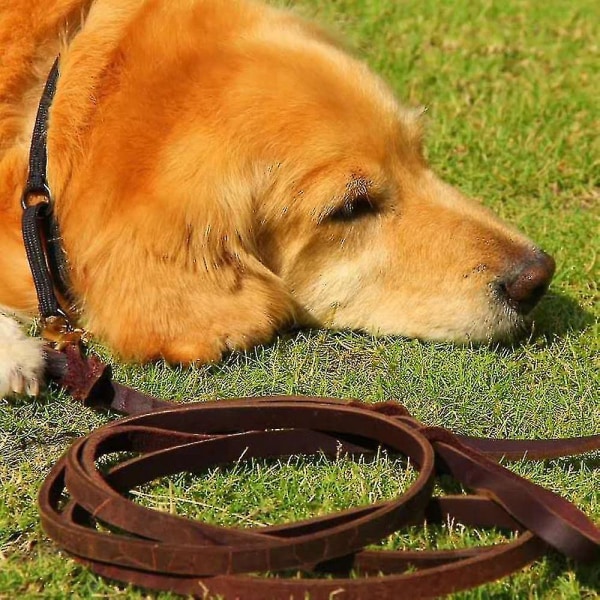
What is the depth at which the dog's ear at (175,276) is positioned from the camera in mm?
3312

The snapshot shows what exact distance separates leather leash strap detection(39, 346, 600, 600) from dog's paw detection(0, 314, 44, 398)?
0.28 m

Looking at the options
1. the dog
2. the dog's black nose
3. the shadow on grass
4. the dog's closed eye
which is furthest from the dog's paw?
the shadow on grass

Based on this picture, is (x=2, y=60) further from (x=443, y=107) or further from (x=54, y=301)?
(x=443, y=107)

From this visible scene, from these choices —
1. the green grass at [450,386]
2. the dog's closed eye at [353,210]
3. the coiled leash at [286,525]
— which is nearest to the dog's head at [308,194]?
the dog's closed eye at [353,210]

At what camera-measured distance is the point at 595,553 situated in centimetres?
243

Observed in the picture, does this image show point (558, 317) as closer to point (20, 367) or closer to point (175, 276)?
point (175, 276)

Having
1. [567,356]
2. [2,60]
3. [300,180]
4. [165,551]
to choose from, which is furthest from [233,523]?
[2,60]

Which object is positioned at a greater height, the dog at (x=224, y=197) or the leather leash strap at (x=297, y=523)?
the dog at (x=224, y=197)

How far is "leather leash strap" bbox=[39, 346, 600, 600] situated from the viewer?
2355mm

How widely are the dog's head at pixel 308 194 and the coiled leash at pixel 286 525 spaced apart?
0.58 metres

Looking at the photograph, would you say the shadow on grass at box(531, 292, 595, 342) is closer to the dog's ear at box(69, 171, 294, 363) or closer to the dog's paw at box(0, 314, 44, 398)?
the dog's ear at box(69, 171, 294, 363)

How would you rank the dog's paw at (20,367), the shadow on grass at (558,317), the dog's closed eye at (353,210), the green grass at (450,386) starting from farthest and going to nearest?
the shadow on grass at (558,317), the dog's closed eye at (353,210), the dog's paw at (20,367), the green grass at (450,386)

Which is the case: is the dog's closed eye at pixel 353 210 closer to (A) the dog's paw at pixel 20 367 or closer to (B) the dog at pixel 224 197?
(B) the dog at pixel 224 197

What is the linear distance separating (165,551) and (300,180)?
158cm
